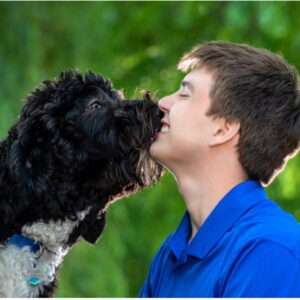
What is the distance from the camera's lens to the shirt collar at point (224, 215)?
399 centimetres

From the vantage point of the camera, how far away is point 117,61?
8.75 meters

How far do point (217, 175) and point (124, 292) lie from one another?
435 centimetres

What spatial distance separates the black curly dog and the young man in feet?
0.60

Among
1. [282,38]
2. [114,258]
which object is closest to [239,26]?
[282,38]

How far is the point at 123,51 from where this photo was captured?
8961mm

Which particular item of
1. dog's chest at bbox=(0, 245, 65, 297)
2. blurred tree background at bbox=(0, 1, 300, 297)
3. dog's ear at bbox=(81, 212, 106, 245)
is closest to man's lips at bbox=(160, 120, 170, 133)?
dog's ear at bbox=(81, 212, 106, 245)

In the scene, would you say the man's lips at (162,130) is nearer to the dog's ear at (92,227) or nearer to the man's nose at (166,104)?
the man's nose at (166,104)

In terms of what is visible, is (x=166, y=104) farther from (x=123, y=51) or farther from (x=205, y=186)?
(x=123, y=51)

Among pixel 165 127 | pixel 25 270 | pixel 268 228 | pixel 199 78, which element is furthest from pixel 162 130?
pixel 25 270

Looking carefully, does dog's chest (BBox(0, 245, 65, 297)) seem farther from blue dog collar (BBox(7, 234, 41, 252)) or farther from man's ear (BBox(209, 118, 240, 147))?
man's ear (BBox(209, 118, 240, 147))

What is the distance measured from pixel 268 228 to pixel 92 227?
2.94ft

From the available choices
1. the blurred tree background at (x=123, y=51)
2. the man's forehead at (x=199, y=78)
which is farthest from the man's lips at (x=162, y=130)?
the blurred tree background at (x=123, y=51)

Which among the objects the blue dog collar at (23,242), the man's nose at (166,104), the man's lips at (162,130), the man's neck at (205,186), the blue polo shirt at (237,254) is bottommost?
the blue polo shirt at (237,254)

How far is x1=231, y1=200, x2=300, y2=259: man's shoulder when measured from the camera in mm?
3736
